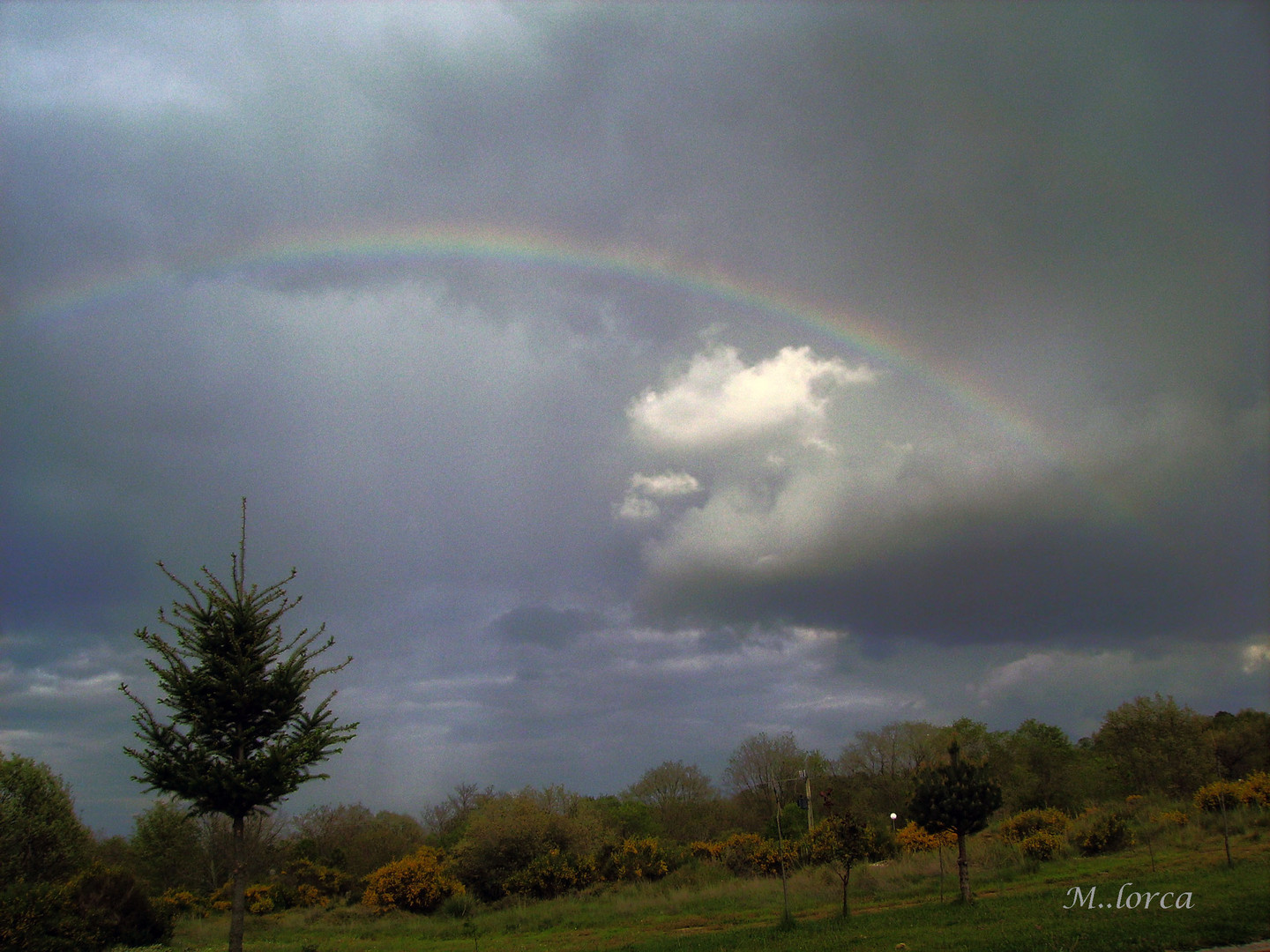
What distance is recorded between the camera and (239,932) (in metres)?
14.0

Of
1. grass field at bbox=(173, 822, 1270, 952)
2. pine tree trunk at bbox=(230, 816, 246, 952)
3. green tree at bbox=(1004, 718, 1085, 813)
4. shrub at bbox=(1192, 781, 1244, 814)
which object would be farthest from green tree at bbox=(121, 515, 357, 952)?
green tree at bbox=(1004, 718, 1085, 813)

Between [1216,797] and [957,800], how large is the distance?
803 inches

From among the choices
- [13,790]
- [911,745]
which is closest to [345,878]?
[13,790]

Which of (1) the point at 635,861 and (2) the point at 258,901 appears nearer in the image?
(1) the point at 635,861

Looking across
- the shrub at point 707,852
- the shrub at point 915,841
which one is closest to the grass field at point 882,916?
the shrub at point 915,841

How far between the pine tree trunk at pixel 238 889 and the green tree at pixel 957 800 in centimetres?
1950

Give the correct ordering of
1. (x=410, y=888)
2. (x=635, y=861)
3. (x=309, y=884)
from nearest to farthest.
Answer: (x=410, y=888) → (x=635, y=861) → (x=309, y=884)

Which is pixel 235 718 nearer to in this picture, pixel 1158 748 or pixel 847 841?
pixel 847 841

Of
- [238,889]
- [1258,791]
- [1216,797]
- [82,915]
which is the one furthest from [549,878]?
[1258,791]

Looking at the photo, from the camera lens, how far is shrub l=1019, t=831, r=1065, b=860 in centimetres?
3303

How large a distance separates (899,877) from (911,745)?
46.8 metres

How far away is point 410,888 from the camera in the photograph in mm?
36625

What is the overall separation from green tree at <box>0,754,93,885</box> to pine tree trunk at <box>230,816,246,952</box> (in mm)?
19700

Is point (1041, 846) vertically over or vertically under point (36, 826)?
under
